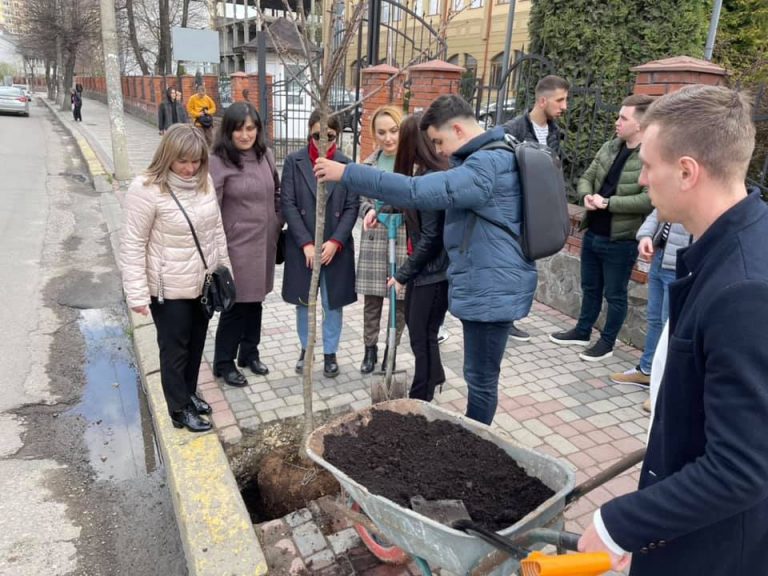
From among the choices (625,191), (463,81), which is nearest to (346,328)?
(625,191)

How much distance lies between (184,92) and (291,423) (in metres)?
21.6

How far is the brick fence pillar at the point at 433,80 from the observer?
6.82 metres

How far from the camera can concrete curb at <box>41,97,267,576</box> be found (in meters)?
2.48

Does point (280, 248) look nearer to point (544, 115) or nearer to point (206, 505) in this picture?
point (206, 505)

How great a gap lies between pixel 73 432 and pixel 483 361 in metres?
2.82

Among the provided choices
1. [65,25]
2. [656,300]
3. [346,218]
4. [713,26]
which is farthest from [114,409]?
[65,25]

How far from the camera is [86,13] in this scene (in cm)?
3816

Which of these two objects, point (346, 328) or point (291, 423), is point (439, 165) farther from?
point (346, 328)

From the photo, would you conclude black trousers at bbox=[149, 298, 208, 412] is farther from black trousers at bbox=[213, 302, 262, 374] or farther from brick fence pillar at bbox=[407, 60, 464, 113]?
brick fence pillar at bbox=[407, 60, 464, 113]

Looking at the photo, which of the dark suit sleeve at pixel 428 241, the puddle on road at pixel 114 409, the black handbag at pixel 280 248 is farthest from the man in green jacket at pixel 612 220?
the puddle on road at pixel 114 409

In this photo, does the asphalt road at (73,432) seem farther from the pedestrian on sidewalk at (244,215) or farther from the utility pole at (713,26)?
the utility pole at (713,26)

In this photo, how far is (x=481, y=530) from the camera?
1.69m

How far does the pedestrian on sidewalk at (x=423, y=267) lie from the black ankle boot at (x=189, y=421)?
4.34 ft

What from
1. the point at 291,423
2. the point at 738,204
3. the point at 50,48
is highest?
the point at 50,48
